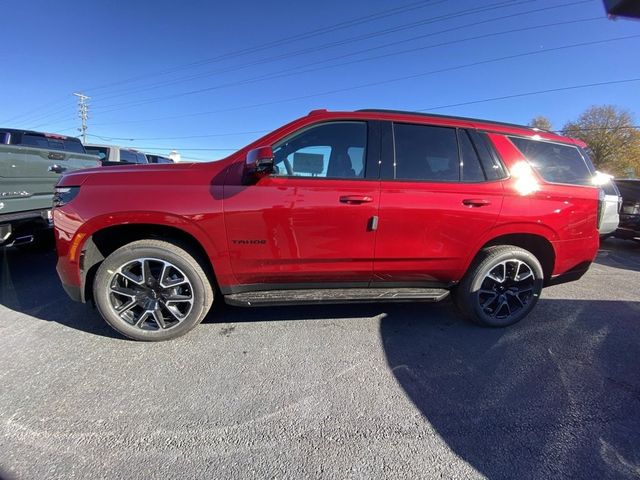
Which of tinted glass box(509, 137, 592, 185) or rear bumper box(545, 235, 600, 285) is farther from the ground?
tinted glass box(509, 137, 592, 185)

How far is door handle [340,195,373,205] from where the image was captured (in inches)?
105

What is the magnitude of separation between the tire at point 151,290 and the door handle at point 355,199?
4.47ft

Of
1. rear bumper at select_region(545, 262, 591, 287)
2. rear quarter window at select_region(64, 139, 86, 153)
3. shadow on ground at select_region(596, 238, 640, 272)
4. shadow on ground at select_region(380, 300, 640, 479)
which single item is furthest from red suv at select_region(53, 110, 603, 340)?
rear quarter window at select_region(64, 139, 86, 153)

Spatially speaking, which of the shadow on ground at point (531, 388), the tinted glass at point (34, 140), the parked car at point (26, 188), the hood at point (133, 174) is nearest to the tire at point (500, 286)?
the shadow on ground at point (531, 388)

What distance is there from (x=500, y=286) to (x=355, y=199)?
176 centimetres

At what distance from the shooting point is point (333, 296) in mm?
2859

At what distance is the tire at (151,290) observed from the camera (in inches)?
104

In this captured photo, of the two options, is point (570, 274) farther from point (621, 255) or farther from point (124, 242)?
point (621, 255)

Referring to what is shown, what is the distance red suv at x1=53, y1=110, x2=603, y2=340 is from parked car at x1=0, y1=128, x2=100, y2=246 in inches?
74.6

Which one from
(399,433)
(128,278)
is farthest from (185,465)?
(128,278)

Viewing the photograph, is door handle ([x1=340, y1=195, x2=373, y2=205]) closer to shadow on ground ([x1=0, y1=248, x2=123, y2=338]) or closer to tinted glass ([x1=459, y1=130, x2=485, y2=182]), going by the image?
tinted glass ([x1=459, y1=130, x2=485, y2=182])

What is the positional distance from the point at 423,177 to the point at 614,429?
2119mm

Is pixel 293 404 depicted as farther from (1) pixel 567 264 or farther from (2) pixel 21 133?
(2) pixel 21 133

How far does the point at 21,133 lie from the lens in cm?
548
